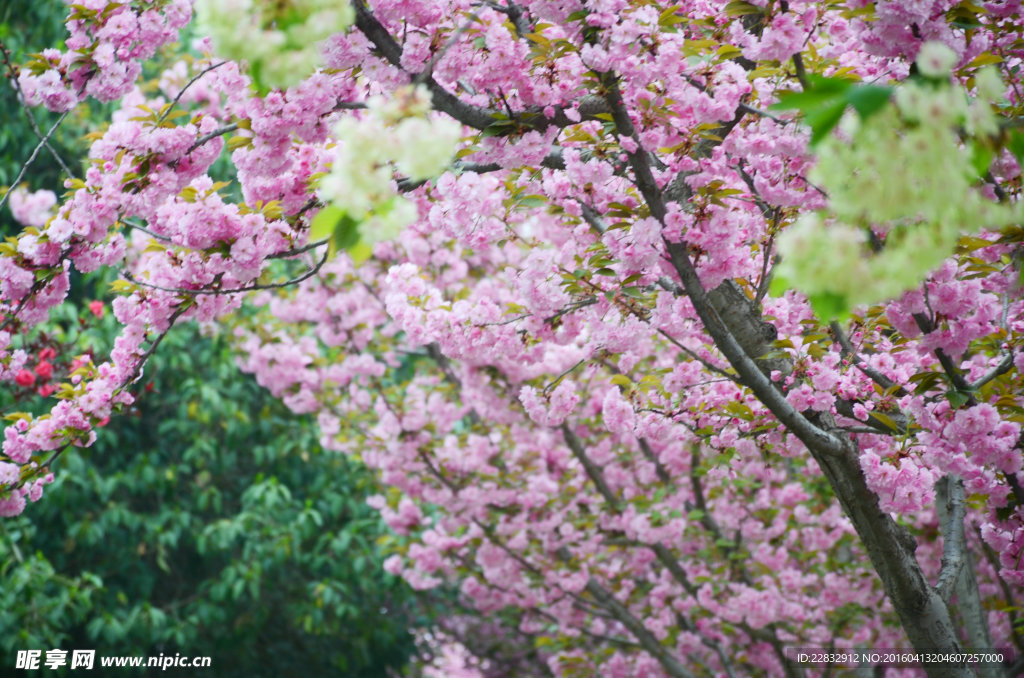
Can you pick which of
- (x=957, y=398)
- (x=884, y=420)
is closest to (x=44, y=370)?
(x=884, y=420)

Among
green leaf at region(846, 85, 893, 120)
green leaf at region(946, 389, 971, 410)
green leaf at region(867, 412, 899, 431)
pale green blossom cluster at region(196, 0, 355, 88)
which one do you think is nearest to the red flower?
pale green blossom cluster at region(196, 0, 355, 88)

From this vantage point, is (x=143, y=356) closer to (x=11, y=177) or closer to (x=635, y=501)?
(x=635, y=501)

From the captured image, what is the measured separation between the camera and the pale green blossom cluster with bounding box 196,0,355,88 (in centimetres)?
84

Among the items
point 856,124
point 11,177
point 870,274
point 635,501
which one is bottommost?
point 870,274

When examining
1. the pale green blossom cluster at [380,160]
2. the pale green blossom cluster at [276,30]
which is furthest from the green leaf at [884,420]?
the pale green blossom cluster at [276,30]

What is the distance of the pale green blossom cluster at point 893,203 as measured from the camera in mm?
777

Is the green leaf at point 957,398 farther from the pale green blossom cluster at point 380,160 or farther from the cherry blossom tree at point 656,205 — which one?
the pale green blossom cluster at point 380,160

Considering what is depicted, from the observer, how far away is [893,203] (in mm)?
784

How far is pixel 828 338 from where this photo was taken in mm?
2381

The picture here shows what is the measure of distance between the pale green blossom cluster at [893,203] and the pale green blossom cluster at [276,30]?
1.79 feet

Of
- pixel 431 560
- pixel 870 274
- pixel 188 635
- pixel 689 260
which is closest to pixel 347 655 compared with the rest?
pixel 188 635

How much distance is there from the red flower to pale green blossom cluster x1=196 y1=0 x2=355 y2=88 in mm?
3133

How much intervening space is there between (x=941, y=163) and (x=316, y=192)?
175 centimetres

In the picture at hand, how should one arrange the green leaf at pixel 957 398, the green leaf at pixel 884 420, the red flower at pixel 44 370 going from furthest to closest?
the red flower at pixel 44 370, the green leaf at pixel 884 420, the green leaf at pixel 957 398
